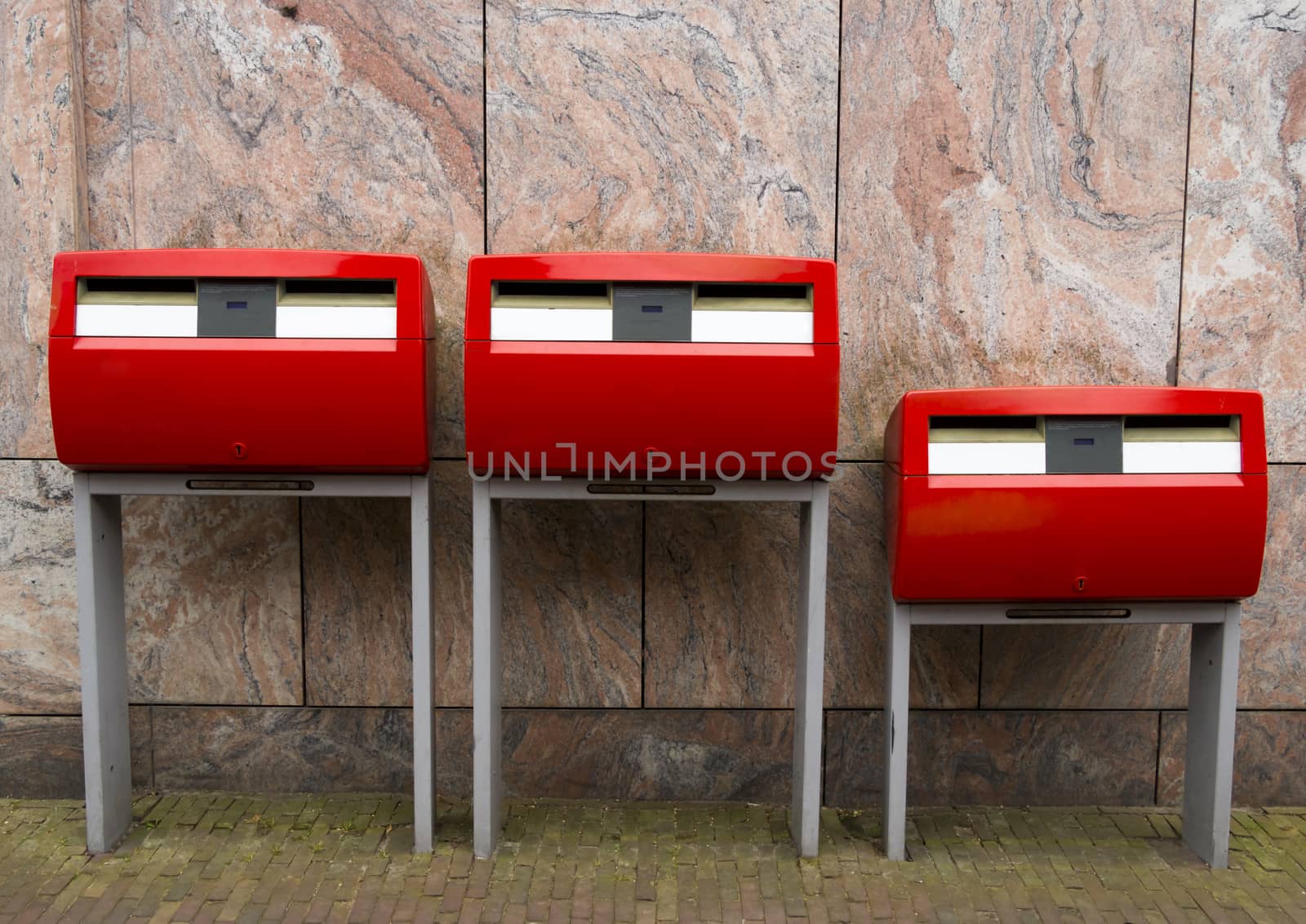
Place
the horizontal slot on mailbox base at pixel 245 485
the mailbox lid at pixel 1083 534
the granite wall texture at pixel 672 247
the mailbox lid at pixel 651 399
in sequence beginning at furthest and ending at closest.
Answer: the granite wall texture at pixel 672 247 < the horizontal slot on mailbox base at pixel 245 485 < the mailbox lid at pixel 1083 534 < the mailbox lid at pixel 651 399

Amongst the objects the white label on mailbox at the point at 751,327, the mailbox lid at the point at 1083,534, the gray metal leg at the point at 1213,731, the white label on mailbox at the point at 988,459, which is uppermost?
the white label on mailbox at the point at 751,327

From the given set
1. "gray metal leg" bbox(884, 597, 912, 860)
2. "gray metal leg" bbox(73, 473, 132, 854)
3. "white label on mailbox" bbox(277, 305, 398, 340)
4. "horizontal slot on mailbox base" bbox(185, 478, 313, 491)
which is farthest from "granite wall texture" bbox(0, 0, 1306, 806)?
"white label on mailbox" bbox(277, 305, 398, 340)

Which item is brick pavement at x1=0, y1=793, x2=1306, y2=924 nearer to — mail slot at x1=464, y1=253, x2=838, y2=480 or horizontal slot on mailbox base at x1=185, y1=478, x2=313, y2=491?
horizontal slot on mailbox base at x1=185, y1=478, x2=313, y2=491

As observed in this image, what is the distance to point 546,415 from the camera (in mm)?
2938

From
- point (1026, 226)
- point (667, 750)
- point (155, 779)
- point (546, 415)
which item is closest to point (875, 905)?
point (667, 750)

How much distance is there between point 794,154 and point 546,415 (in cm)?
158

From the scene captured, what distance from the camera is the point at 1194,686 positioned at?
3.49 m

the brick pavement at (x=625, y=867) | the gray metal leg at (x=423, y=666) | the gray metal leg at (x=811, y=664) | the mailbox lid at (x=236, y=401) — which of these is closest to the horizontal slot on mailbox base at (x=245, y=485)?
the mailbox lid at (x=236, y=401)

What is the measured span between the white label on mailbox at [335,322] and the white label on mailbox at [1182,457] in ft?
7.94

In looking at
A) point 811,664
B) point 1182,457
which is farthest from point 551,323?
point 1182,457

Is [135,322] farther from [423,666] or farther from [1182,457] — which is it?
[1182,457]

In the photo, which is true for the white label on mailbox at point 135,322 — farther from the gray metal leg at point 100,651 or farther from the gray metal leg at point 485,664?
the gray metal leg at point 485,664

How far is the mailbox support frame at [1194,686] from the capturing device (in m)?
3.23

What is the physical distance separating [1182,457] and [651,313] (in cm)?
179
